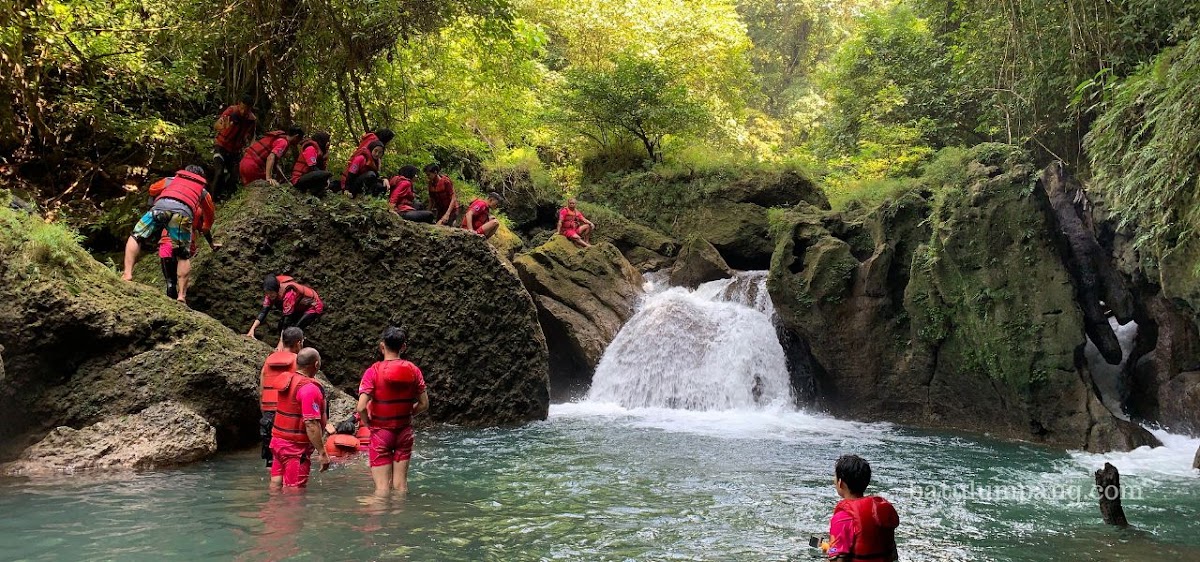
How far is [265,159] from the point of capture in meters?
11.9

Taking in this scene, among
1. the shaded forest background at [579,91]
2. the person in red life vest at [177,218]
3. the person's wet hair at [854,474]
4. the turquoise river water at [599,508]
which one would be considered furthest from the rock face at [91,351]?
the person's wet hair at [854,474]

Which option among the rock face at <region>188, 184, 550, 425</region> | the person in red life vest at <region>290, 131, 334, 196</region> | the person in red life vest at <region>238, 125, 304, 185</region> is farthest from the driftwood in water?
the person in red life vest at <region>238, 125, 304, 185</region>

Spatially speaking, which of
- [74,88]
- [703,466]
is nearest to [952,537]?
[703,466]

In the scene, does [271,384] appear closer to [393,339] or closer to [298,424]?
[298,424]

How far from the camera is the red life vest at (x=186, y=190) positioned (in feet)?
30.6

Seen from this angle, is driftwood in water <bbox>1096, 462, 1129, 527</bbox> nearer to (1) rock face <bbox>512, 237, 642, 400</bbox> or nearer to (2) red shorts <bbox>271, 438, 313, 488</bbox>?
(2) red shorts <bbox>271, 438, 313, 488</bbox>

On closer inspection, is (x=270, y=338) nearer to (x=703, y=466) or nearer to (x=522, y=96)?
(x=703, y=466)

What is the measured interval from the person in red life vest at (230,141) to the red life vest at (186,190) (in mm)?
2405

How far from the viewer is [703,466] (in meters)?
9.64

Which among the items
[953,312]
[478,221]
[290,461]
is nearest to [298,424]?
[290,461]

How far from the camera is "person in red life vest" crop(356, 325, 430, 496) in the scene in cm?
673

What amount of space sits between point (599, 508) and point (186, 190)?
626 centimetres

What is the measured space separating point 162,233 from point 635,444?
6687 mm

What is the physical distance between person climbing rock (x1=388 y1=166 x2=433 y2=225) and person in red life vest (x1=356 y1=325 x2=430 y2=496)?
611 centimetres
